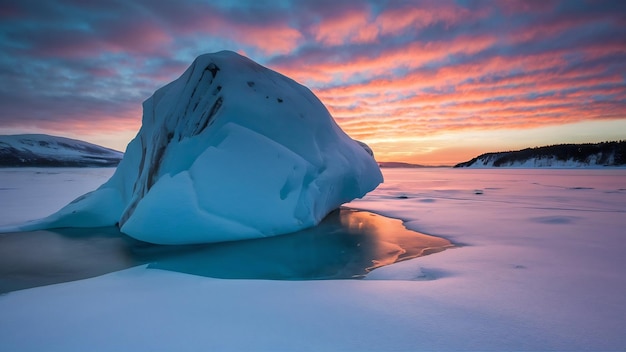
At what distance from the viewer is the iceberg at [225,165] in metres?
3.62

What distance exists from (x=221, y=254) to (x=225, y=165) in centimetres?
137

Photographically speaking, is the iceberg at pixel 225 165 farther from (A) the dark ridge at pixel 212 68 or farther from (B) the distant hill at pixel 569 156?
(B) the distant hill at pixel 569 156

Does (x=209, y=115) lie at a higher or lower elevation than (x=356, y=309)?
higher

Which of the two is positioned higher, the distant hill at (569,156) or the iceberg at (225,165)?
the distant hill at (569,156)

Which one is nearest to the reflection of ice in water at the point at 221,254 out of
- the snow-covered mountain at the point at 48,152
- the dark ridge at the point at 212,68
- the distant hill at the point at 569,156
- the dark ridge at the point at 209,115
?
the dark ridge at the point at 209,115

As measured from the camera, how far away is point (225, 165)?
3.94 m

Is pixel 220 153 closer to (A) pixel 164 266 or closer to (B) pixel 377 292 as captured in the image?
(A) pixel 164 266

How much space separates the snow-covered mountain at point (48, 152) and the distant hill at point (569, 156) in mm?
89291

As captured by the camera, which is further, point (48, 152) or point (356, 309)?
point (48, 152)

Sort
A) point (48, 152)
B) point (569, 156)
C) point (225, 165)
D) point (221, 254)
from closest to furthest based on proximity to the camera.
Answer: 1. point (221, 254)
2. point (225, 165)
3. point (569, 156)
4. point (48, 152)

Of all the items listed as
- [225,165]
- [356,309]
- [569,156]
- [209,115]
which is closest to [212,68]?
[209,115]

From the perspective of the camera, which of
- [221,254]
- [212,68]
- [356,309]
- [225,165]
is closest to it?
[356,309]

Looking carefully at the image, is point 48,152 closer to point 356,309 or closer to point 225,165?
point 225,165

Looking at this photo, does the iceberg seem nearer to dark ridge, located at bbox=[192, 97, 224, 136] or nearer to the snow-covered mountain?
dark ridge, located at bbox=[192, 97, 224, 136]
